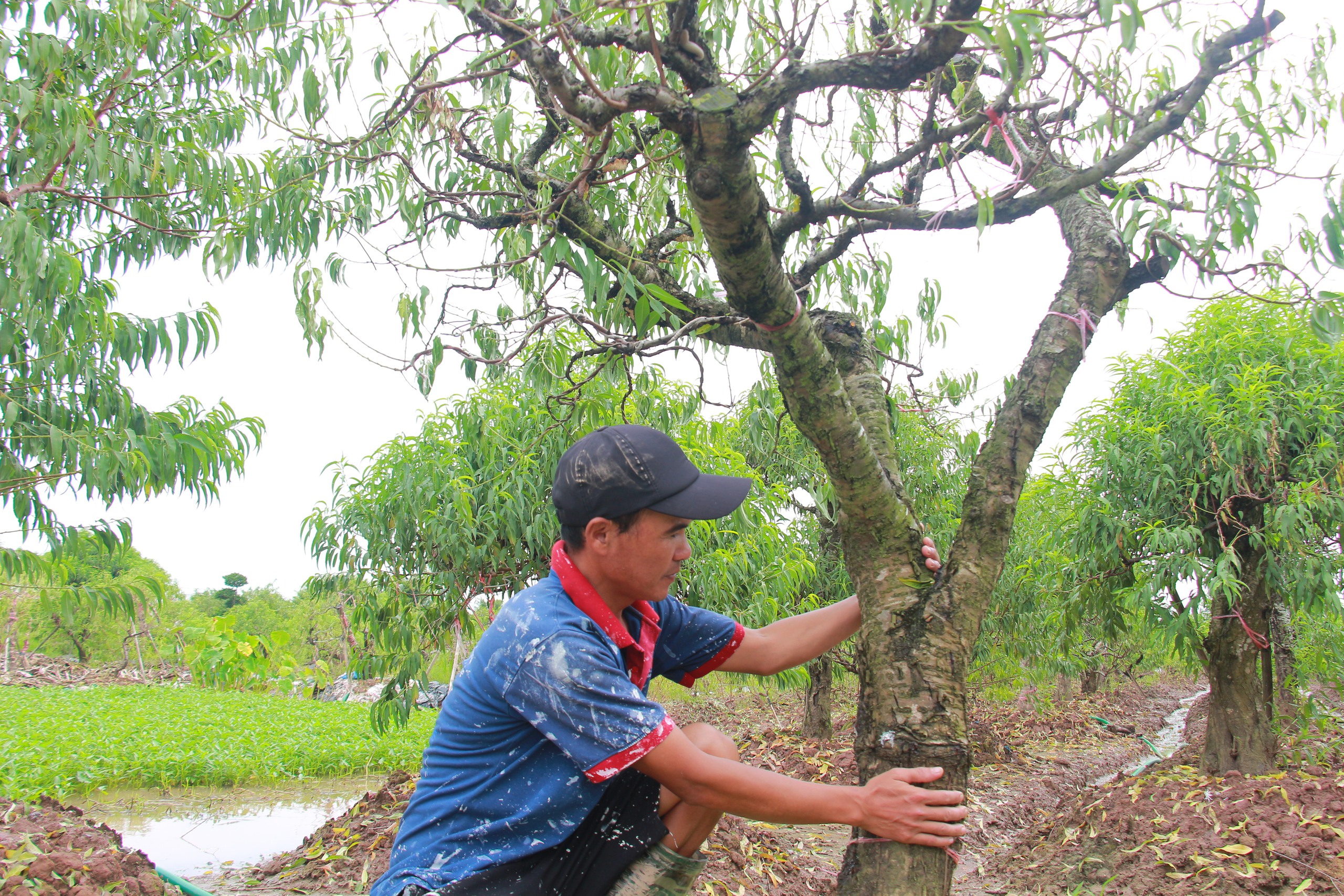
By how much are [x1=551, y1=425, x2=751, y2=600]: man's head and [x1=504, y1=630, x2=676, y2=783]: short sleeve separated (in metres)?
0.25

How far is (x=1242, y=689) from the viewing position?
5008 millimetres

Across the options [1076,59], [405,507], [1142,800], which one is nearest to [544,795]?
[1076,59]

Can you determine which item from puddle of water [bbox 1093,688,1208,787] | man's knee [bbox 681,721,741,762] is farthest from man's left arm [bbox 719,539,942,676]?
puddle of water [bbox 1093,688,1208,787]

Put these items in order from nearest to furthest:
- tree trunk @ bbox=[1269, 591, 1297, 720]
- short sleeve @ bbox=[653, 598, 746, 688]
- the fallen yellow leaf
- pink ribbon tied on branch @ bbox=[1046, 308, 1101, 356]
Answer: short sleeve @ bbox=[653, 598, 746, 688] → pink ribbon tied on branch @ bbox=[1046, 308, 1101, 356] → the fallen yellow leaf → tree trunk @ bbox=[1269, 591, 1297, 720]

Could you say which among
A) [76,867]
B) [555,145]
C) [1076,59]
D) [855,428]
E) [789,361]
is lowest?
[76,867]

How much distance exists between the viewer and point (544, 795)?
163 centimetres

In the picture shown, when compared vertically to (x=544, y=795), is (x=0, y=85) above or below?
above

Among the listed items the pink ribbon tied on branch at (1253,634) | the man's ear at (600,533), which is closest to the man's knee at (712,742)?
the man's ear at (600,533)

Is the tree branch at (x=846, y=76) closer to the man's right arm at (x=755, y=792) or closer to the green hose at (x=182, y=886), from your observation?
the man's right arm at (x=755, y=792)

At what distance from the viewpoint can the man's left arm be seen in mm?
2160

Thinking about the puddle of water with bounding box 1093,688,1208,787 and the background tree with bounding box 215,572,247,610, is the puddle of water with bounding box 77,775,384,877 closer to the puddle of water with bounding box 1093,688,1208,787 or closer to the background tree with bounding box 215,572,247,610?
the puddle of water with bounding box 1093,688,1208,787

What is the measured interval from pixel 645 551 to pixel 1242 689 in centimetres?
500

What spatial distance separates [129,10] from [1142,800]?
20.8ft

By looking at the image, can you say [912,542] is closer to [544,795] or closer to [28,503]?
[544,795]
